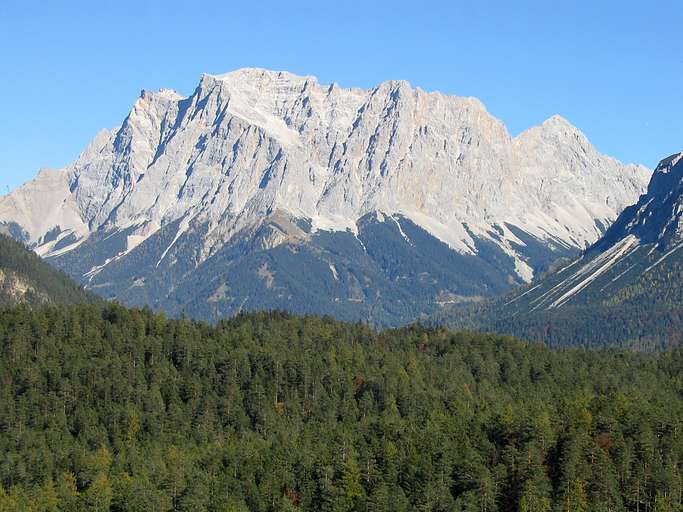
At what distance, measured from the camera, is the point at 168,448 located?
194 metres

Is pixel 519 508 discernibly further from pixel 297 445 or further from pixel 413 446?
pixel 297 445

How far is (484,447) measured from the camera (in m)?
167

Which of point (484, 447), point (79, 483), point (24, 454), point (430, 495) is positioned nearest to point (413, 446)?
point (484, 447)

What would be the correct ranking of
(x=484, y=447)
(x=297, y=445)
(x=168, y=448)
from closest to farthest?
(x=484, y=447) < (x=297, y=445) < (x=168, y=448)

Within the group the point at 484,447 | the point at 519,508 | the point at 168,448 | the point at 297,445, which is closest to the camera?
the point at 519,508

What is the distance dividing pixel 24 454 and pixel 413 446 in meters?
56.8

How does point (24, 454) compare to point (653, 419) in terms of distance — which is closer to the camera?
point (653, 419)

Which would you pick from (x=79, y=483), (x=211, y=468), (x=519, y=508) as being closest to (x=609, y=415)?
(x=519, y=508)

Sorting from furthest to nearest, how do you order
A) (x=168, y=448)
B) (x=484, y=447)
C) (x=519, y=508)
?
(x=168, y=448) → (x=484, y=447) → (x=519, y=508)

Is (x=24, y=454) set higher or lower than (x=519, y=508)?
higher

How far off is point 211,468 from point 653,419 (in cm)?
5778

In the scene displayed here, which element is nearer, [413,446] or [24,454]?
[413,446]

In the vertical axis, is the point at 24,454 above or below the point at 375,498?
above

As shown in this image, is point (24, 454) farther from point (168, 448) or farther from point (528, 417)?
point (528, 417)
